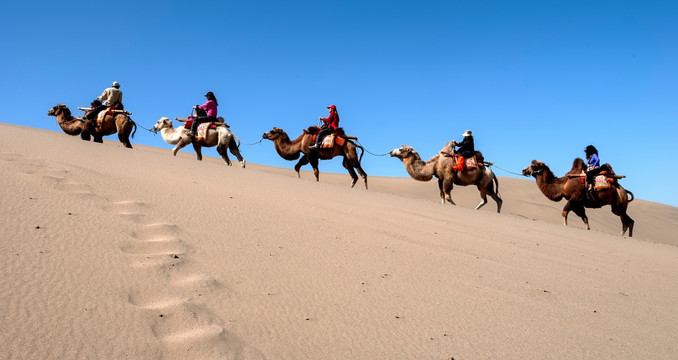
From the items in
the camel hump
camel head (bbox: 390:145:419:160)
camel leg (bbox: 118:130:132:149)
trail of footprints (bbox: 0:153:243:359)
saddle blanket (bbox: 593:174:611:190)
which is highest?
the camel hump

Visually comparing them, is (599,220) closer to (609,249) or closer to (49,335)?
(609,249)

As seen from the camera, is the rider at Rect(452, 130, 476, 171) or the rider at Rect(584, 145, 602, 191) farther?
the rider at Rect(452, 130, 476, 171)

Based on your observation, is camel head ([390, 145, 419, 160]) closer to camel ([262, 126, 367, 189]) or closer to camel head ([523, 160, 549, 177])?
camel ([262, 126, 367, 189])

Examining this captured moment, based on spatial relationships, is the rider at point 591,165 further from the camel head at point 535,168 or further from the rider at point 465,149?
the rider at point 465,149

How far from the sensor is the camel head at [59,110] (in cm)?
1438

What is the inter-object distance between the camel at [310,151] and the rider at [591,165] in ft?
18.2

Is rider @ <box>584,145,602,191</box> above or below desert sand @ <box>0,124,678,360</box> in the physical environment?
above

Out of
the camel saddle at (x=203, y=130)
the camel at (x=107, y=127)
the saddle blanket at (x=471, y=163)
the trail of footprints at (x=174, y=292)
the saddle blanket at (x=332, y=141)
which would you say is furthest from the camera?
the camel saddle at (x=203, y=130)

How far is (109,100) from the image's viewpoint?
1347 centimetres

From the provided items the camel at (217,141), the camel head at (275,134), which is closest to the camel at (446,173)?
the camel head at (275,134)

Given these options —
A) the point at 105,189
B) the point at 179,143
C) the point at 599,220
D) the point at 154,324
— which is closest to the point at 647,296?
the point at 154,324

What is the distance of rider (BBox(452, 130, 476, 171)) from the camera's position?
45.6ft

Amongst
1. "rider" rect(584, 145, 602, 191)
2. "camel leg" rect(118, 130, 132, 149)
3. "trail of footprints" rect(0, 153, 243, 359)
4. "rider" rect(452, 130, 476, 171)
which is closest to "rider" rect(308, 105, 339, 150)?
"rider" rect(452, 130, 476, 171)

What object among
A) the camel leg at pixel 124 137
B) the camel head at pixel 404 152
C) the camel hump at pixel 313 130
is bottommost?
the camel leg at pixel 124 137
